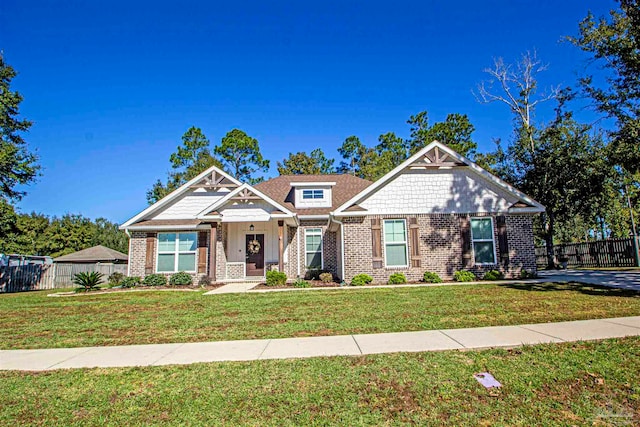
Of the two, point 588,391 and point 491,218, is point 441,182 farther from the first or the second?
point 588,391

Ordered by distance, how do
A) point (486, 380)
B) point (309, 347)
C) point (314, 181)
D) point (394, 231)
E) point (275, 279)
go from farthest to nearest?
point (314, 181) < point (394, 231) < point (275, 279) < point (309, 347) < point (486, 380)

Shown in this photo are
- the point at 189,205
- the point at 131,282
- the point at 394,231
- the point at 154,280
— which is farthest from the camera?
the point at 189,205

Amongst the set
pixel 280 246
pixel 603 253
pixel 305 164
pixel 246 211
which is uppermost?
pixel 305 164

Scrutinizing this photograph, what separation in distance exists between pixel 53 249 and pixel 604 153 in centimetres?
5692

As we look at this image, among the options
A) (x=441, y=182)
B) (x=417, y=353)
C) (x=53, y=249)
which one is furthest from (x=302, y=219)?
(x=53, y=249)

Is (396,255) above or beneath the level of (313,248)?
beneath

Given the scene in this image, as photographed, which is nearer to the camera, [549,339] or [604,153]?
[549,339]

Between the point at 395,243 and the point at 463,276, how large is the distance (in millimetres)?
2912

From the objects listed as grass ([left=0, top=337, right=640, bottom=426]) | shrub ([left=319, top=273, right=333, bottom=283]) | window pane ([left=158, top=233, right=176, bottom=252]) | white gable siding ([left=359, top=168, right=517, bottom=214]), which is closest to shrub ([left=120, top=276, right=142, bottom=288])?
window pane ([left=158, top=233, right=176, bottom=252])

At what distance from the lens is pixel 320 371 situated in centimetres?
426

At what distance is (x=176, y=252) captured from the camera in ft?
56.2

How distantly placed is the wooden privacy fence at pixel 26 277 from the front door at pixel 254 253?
13.6m

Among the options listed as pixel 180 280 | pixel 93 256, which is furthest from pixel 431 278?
pixel 93 256

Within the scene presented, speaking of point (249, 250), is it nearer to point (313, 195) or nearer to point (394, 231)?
point (313, 195)
